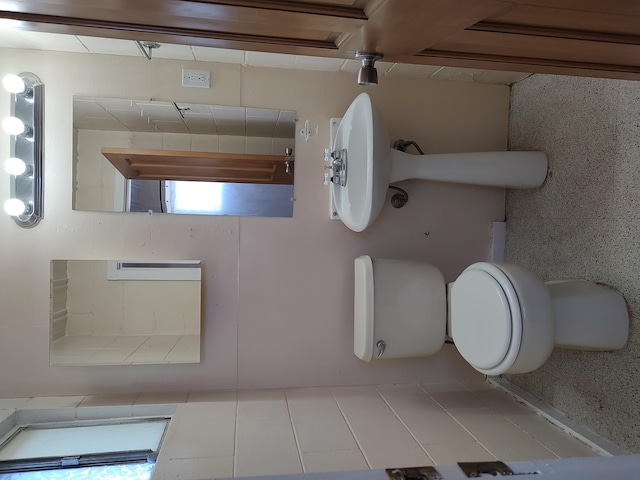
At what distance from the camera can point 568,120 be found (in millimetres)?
1701

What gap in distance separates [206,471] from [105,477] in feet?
1.38

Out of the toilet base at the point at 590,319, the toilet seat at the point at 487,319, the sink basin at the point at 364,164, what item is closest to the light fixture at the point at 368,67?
the sink basin at the point at 364,164

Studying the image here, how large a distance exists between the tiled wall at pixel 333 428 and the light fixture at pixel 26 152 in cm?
76

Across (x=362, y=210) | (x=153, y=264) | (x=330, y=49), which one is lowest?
(x=153, y=264)

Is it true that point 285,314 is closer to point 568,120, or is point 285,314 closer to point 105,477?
point 105,477

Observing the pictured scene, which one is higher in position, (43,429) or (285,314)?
(285,314)

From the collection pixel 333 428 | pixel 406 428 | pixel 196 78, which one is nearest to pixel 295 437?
pixel 333 428

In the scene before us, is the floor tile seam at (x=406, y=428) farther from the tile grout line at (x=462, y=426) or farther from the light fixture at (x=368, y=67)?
the light fixture at (x=368, y=67)

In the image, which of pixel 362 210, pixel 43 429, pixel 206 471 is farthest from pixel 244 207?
pixel 43 429

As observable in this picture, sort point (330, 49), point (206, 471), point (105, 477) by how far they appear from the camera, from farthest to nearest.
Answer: point (105, 477), point (206, 471), point (330, 49)

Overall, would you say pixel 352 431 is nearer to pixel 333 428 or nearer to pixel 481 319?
pixel 333 428

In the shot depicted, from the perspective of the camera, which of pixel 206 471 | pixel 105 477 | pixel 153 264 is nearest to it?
pixel 206 471

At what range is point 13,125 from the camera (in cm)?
169

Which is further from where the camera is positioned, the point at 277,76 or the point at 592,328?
the point at 277,76
